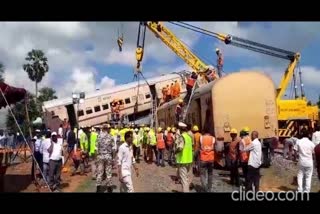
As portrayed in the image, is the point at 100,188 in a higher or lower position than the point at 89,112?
lower

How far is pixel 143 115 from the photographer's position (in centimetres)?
2745


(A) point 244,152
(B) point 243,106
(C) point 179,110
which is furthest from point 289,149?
(A) point 244,152

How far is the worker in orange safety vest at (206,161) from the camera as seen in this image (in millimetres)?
10609

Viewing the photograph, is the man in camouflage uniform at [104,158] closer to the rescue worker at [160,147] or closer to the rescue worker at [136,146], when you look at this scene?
the rescue worker at [160,147]

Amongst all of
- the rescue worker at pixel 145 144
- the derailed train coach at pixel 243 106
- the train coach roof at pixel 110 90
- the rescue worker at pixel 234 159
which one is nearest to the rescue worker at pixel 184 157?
the rescue worker at pixel 234 159

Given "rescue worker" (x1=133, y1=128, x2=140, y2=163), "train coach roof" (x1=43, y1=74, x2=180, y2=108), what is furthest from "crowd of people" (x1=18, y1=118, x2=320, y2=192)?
"train coach roof" (x1=43, y1=74, x2=180, y2=108)

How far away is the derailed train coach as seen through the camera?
13656 mm

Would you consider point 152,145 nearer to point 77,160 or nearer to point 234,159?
point 77,160

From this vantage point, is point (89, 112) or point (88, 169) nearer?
point (88, 169)
